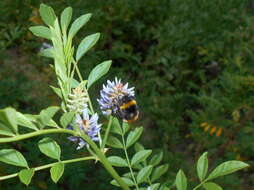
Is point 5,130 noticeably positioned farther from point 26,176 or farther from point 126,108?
point 126,108

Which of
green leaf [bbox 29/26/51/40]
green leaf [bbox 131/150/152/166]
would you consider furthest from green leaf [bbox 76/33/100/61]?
green leaf [bbox 131/150/152/166]

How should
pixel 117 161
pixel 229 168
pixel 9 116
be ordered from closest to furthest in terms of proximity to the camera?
1. pixel 9 116
2. pixel 229 168
3. pixel 117 161

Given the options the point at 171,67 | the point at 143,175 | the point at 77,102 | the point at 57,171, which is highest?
the point at 77,102

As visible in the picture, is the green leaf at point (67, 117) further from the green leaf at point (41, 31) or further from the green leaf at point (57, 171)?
the green leaf at point (41, 31)

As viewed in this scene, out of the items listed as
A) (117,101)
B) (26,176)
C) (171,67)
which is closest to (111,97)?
(117,101)

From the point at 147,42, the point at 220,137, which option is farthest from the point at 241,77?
the point at 147,42

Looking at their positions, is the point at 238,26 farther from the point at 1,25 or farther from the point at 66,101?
the point at 66,101

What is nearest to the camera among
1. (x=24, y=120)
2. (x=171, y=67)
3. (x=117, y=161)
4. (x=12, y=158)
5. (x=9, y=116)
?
(x=9, y=116)

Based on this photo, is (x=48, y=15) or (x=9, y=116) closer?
(x=9, y=116)
